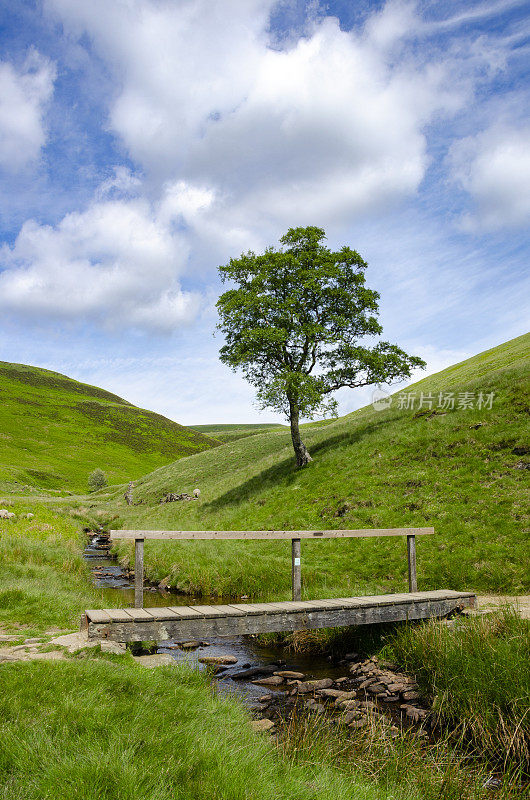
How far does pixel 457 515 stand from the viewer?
19.1m

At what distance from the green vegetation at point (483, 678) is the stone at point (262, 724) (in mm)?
2553

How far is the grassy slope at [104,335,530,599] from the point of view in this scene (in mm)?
Result: 16500

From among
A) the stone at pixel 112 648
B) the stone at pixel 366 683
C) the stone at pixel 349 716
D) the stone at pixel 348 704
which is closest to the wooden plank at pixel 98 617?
the stone at pixel 112 648

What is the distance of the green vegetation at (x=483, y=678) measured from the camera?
6.38 meters

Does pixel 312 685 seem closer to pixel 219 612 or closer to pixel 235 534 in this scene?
pixel 219 612

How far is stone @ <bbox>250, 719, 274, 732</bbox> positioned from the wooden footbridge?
1964 mm

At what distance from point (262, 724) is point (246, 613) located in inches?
88.7

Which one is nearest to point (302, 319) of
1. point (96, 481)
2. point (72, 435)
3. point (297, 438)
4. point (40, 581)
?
point (297, 438)

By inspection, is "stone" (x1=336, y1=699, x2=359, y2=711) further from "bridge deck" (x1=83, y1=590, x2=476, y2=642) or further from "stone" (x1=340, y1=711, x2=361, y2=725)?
"bridge deck" (x1=83, y1=590, x2=476, y2=642)

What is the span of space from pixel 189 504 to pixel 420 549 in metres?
24.7

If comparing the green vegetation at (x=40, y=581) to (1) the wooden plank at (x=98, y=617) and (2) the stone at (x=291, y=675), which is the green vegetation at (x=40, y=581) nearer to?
(1) the wooden plank at (x=98, y=617)

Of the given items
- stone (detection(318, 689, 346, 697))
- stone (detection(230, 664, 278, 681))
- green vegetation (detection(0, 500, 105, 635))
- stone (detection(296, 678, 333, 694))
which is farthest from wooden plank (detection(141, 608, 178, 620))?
stone (detection(318, 689, 346, 697))

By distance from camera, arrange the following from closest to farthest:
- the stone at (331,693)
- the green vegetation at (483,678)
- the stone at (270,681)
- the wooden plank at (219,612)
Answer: the green vegetation at (483,678), the stone at (331,693), the wooden plank at (219,612), the stone at (270,681)

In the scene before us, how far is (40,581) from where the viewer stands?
15.2m
